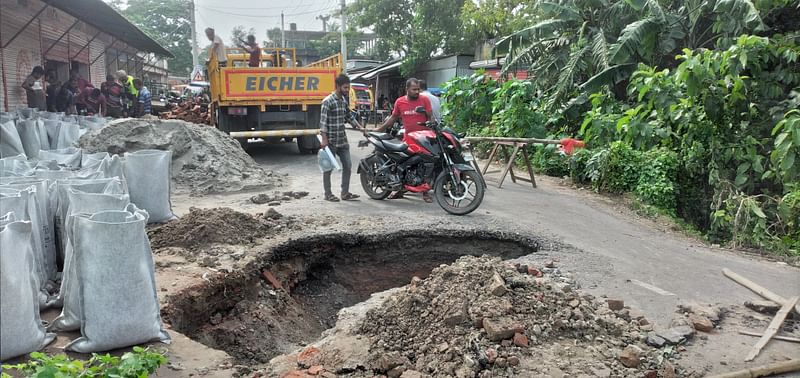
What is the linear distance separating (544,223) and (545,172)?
4.28m

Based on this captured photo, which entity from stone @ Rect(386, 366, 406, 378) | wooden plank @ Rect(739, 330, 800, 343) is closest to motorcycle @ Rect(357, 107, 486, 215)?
wooden plank @ Rect(739, 330, 800, 343)

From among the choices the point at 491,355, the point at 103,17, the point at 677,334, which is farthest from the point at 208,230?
the point at 103,17

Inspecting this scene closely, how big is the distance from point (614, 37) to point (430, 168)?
6346 millimetres

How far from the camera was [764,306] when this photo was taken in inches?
157

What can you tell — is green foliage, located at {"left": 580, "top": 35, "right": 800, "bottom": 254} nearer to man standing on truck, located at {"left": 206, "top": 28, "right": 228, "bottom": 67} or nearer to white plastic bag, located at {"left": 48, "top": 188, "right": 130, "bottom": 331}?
white plastic bag, located at {"left": 48, "top": 188, "right": 130, "bottom": 331}

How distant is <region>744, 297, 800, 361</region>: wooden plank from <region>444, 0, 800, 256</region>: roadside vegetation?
2603 mm

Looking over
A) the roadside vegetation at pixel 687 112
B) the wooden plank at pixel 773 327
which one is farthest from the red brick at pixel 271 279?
the roadside vegetation at pixel 687 112

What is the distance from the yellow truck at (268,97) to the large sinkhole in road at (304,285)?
6299 millimetres

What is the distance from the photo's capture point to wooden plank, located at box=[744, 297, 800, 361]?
3.33 metres

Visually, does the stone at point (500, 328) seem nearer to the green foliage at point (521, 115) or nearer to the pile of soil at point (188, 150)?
the pile of soil at point (188, 150)

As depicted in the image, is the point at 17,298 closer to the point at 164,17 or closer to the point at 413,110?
the point at 413,110

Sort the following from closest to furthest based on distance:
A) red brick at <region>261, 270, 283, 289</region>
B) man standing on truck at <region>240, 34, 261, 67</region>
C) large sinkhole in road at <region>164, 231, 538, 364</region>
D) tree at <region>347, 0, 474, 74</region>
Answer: large sinkhole in road at <region>164, 231, 538, 364</region> < red brick at <region>261, 270, 283, 289</region> < man standing on truck at <region>240, 34, 261, 67</region> < tree at <region>347, 0, 474, 74</region>

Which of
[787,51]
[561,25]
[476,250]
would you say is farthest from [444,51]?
[476,250]

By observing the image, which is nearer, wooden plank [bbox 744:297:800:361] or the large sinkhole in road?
wooden plank [bbox 744:297:800:361]
